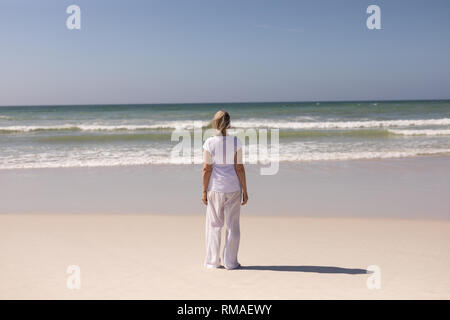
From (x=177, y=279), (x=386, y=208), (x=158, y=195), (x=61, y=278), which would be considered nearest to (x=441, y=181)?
(x=386, y=208)

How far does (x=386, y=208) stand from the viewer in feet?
23.4

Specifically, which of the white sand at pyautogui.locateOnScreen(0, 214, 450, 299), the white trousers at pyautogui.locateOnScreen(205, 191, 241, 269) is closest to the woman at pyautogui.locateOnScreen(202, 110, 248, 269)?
the white trousers at pyautogui.locateOnScreen(205, 191, 241, 269)

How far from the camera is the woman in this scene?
14.1ft

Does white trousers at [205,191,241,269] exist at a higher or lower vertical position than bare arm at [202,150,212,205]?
lower

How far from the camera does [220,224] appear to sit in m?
4.51

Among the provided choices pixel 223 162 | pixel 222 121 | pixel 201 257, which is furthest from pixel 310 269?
pixel 222 121

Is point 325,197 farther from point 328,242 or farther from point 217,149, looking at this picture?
point 217,149

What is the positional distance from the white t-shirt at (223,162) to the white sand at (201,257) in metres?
0.89

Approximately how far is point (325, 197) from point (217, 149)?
167 inches

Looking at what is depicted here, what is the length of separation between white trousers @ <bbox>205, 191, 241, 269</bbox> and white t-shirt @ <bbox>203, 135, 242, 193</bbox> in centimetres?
7

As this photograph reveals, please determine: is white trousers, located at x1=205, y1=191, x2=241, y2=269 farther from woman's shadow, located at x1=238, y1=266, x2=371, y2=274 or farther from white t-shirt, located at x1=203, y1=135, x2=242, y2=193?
woman's shadow, located at x1=238, y1=266, x2=371, y2=274

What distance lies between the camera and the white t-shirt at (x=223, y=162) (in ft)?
14.1

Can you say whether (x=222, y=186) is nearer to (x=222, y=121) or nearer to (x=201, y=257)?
(x=222, y=121)

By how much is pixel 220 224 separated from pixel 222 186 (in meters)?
0.43
